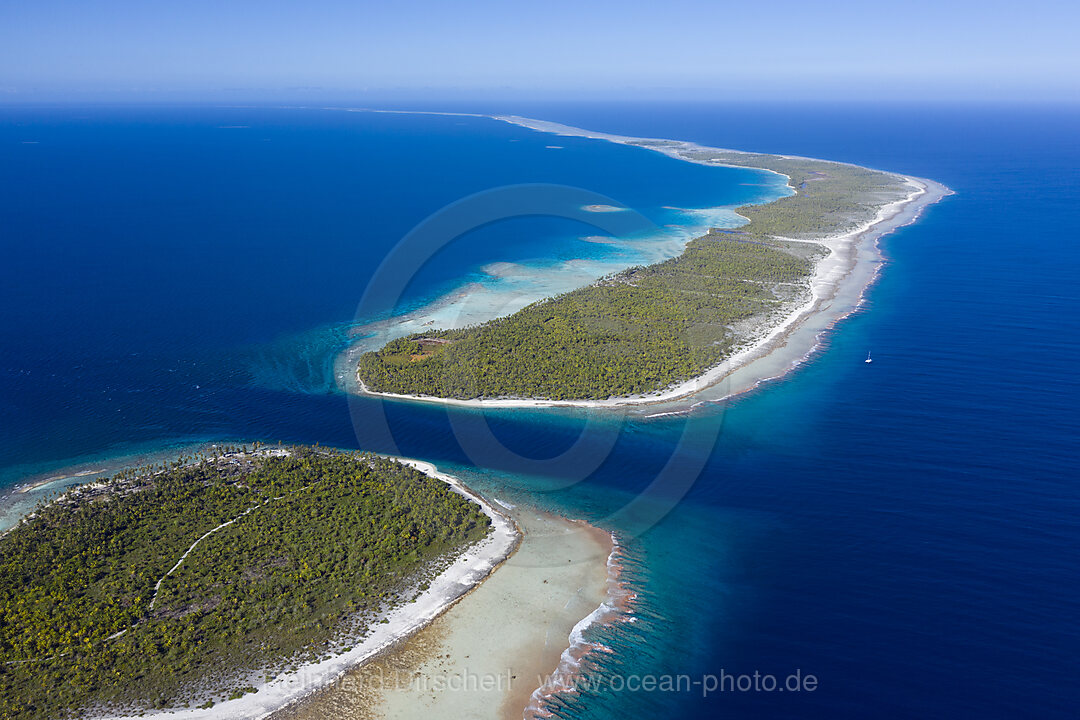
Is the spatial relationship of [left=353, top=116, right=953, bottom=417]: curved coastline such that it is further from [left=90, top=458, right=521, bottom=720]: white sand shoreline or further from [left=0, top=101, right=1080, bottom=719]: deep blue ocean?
[left=90, top=458, right=521, bottom=720]: white sand shoreline

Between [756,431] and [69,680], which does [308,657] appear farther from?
[756,431]

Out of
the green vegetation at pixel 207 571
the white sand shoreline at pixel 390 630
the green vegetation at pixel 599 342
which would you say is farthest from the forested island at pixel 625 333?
the white sand shoreline at pixel 390 630

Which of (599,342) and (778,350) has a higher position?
(778,350)

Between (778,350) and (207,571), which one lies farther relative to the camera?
(778,350)

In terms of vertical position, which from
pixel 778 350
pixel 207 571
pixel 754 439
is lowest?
pixel 207 571

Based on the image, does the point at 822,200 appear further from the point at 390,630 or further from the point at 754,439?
the point at 390,630

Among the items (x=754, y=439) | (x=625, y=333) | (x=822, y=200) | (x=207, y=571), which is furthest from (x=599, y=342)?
(x=822, y=200)

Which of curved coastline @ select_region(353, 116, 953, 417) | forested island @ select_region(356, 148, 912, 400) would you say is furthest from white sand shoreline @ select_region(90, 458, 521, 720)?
forested island @ select_region(356, 148, 912, 400)
